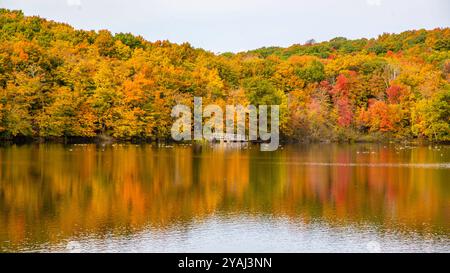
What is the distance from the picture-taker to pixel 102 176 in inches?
837

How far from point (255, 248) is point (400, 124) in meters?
44.5

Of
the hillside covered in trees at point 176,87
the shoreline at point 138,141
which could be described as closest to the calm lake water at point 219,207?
the shoreline at point 138,141

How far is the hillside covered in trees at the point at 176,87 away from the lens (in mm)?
41406

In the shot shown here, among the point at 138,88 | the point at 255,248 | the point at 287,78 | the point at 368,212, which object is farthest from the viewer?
the point at 287,78

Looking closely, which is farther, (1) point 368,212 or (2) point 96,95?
(2) point 96,95

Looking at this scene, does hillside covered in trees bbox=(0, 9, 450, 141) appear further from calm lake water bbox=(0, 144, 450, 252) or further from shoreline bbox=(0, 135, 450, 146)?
calm lake water bbox=(0, 144, 450, 252)

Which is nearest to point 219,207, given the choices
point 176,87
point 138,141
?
point 138,141

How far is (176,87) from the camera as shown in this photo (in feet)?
159

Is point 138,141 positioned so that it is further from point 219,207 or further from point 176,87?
point 219,207

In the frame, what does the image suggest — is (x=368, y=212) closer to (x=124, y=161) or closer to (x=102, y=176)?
(x=102, y=176)

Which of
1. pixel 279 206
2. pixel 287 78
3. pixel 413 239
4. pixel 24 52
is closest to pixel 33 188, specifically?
pixel 279 206

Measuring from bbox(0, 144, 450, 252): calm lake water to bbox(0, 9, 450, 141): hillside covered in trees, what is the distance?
1570 centimetres

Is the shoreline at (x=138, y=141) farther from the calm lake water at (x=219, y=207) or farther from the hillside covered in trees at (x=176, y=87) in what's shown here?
the calm lake water at (x=219, y=207)

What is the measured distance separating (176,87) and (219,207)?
33.7 meters
